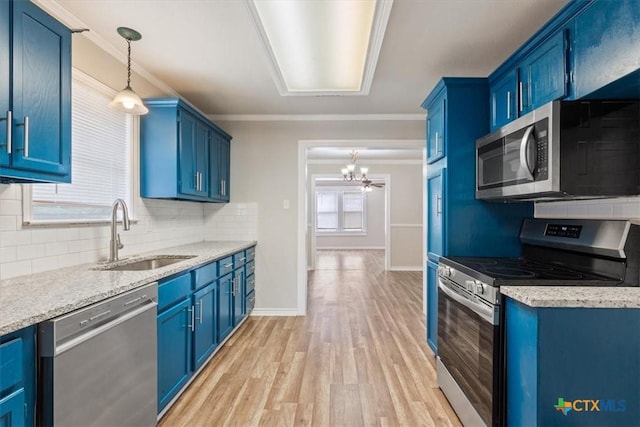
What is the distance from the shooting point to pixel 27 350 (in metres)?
1.13

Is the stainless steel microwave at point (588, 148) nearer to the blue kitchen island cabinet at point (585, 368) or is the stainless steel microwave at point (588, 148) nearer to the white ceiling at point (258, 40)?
the blue kitchen island cabinet at point (585, 368)

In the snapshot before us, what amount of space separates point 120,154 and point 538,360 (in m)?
2.94

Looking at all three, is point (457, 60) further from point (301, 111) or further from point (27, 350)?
point (27, 350)

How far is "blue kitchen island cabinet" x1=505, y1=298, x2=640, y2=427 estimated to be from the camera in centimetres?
133

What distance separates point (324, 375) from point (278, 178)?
7.62 feet

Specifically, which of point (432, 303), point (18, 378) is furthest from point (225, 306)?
point (18, 378)

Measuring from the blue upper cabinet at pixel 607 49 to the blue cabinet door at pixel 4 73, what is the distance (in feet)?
8.00

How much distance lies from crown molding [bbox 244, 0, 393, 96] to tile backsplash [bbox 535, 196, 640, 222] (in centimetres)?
163

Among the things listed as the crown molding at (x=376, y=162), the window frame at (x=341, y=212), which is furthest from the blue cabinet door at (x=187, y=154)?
the window frame at (x=341, y=212)

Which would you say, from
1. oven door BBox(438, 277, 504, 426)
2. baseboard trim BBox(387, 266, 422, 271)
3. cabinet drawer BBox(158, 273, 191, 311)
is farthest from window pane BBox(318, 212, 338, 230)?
cabinet drawer BBox(158, 273, 191, 311)

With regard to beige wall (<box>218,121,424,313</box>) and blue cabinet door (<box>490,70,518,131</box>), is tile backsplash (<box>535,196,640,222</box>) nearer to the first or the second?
blue cabinet door (<box>490,70,518,131</box>)

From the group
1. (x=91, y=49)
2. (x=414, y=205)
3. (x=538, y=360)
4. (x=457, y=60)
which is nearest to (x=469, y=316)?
(x=538, y=360)

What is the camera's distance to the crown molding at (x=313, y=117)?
402cm

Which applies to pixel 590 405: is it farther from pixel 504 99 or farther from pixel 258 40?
pixel 258 40
